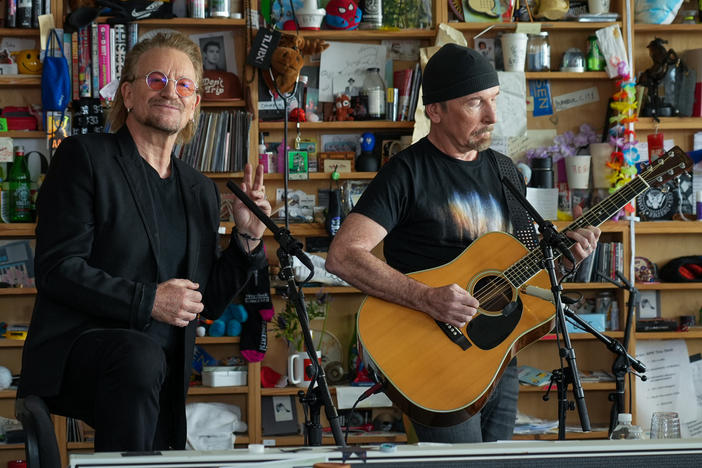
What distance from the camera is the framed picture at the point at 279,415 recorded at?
4.45 metres

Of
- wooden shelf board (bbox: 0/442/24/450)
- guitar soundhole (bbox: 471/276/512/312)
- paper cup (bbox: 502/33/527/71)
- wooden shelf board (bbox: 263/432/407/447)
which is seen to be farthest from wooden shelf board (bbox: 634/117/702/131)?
wooden shelf board (bbox: 0/442/24/450)

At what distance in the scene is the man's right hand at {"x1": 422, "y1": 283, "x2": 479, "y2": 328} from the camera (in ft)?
7.45

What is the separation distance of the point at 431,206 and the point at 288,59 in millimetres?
2146

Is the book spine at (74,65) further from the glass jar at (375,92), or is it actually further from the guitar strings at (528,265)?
the guitar strings at (528,265)

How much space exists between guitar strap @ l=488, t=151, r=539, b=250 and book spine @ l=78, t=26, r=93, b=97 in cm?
252

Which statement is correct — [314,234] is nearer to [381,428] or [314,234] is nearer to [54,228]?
[381,428]

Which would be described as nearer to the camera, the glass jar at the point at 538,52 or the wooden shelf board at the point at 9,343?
the wooden shelf board at the point at 9,343

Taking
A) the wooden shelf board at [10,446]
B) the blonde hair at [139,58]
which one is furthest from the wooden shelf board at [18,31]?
the blonde hair at [139,58]

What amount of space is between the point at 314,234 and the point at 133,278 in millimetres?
2466

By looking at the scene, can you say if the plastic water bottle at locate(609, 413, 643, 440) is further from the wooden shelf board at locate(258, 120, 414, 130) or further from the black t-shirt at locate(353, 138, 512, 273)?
the wooden shelf board at locate(258, 120, 414, 130)

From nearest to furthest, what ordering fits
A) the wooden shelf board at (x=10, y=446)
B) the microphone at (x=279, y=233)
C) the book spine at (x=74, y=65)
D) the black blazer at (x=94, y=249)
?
the black blazer at (x=94, y=249) → the microphone at (x=279, y=233) → the wooden shelf board at (x=10, y=446) → the book spine at (x=74, y=65)

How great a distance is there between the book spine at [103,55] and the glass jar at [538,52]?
2.25 meters

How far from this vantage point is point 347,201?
177 inches

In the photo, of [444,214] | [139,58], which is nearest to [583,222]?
[444,214]
